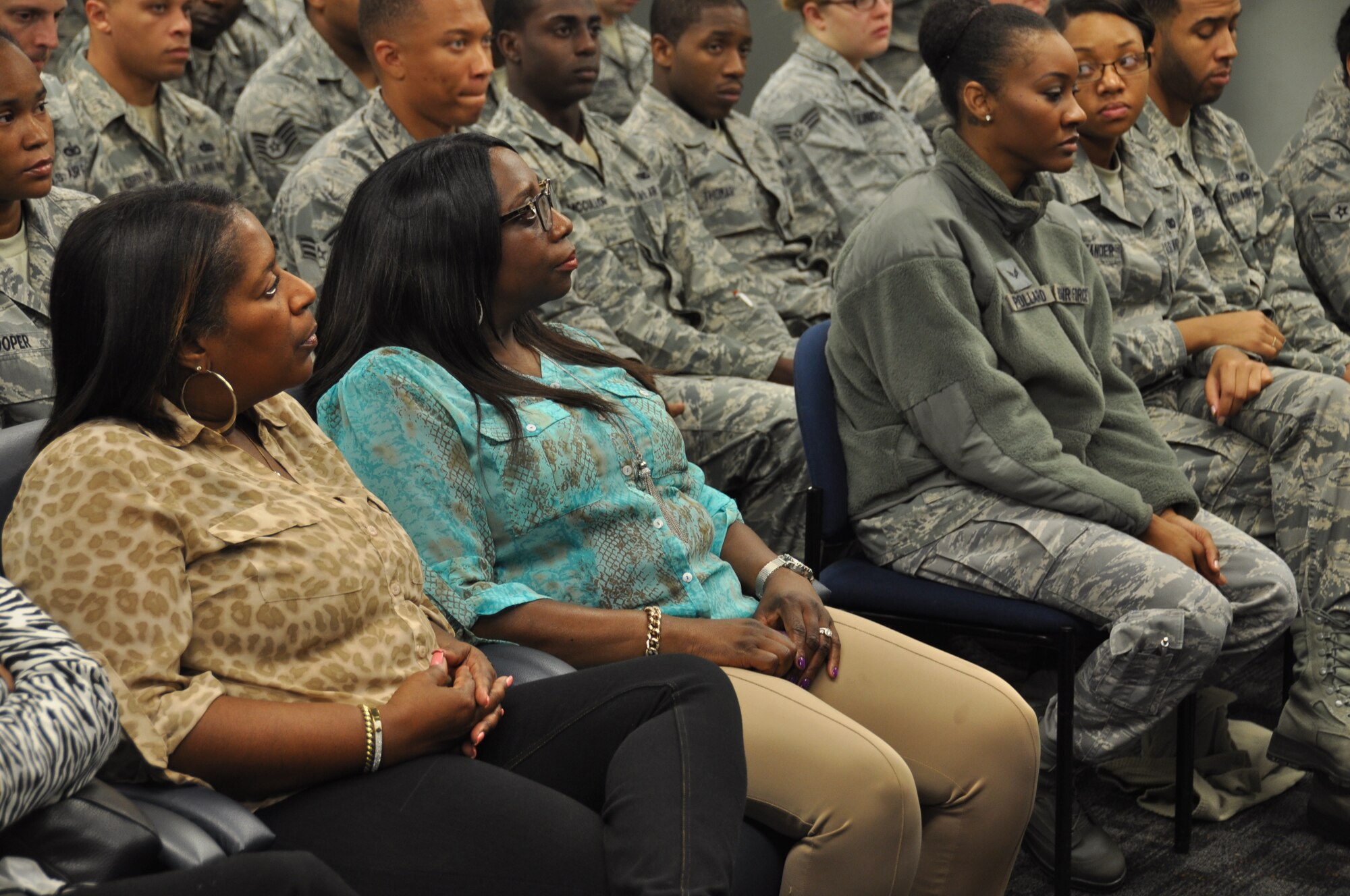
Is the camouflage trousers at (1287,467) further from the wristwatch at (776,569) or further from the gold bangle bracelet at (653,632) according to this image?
the gold bangle bracelet at (653,632)

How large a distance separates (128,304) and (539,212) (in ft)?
2.02

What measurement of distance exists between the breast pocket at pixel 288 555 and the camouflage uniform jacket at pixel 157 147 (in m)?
1.94

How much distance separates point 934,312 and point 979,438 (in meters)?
0.21

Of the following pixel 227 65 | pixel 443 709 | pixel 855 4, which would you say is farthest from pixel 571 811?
pixel 855 4

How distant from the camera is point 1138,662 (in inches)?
81.3

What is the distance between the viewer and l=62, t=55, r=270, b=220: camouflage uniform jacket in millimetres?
3180

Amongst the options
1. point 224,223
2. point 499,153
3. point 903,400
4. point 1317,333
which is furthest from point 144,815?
point 1317,333

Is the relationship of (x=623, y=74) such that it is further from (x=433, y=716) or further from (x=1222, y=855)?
(x=433, y=716)

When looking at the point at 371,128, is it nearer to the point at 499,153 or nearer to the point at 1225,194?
the point at 499,153

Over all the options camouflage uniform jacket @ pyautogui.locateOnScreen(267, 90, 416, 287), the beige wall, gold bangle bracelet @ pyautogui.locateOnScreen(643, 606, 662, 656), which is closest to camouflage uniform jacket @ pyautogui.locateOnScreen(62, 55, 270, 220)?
camouflage uniform jacket @ pyautogui.locateOnScreen(267, 90, 416, 287)

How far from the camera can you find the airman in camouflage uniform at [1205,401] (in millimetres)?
2521

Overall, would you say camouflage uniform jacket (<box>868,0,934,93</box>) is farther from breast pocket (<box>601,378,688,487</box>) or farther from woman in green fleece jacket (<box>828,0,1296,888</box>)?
breast pocket (<box>601,378,688,487</box>)

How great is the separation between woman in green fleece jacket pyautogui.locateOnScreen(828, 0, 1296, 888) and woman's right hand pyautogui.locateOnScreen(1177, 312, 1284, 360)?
475 millimetres

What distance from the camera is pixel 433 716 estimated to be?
134cm
